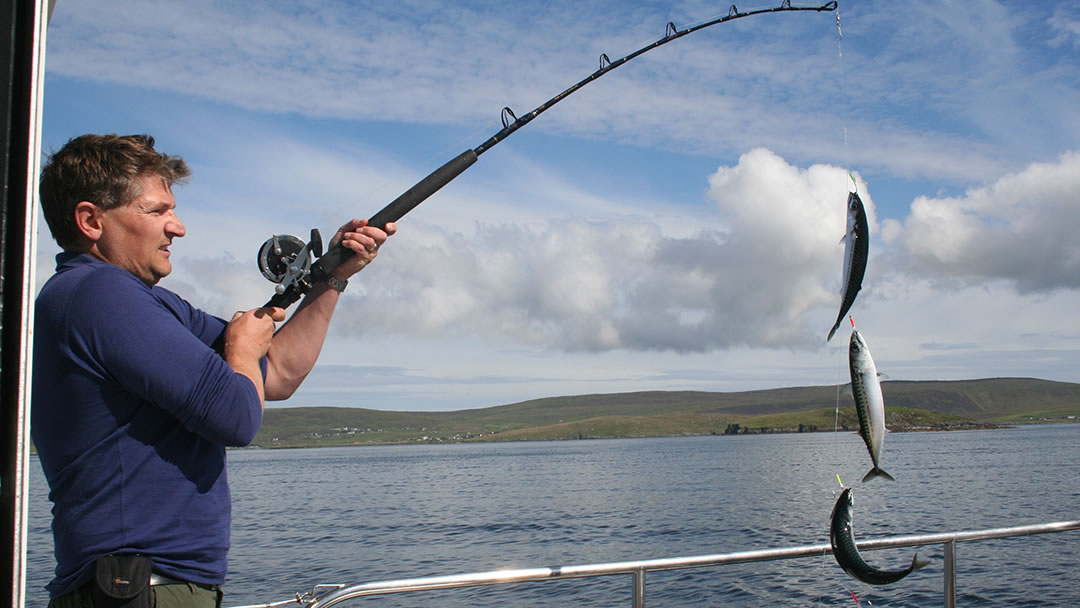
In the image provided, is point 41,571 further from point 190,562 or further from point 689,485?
point 689,485

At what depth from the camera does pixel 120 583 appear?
6.36 ft

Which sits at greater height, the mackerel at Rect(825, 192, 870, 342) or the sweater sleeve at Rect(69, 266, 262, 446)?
the mackerel at Rect(825, 192, 870, 342)

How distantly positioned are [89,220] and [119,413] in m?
0.51

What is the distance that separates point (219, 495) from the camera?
2.19 meters

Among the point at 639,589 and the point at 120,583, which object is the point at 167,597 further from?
the point at 639,589

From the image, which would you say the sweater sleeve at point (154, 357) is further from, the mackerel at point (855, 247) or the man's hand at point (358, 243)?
the mackerel at point (855, 247)

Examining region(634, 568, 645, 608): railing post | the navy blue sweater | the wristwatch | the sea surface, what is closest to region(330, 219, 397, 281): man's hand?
the wristwatch

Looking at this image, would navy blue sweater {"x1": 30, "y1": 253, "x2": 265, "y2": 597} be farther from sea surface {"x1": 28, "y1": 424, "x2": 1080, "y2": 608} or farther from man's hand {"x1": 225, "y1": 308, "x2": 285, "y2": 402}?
sea surface {"x1": 28, "y1": 424, "x2": 1080, "y2": 608}

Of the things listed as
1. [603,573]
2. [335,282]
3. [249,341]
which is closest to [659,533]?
[603,573]

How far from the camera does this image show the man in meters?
1.95

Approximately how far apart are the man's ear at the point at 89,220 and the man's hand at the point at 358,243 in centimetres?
84

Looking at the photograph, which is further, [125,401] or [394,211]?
[394,211]

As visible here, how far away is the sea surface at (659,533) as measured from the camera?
18908mm

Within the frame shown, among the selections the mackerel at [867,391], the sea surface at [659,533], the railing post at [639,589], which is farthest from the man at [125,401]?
the sea surface at [659,533]
